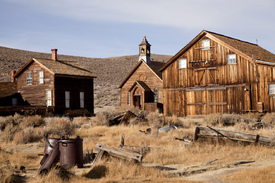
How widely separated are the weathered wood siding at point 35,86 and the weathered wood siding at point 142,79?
914cm

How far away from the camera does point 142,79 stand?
3728 centimetres

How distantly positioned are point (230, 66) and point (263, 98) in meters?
3.63

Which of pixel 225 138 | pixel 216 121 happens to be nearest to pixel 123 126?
pixel 216 121

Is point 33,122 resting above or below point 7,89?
below

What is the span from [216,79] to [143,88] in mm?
9647

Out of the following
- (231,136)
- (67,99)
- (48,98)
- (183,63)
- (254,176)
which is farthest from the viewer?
(67,99)

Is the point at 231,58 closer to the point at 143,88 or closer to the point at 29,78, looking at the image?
the point at 143,88

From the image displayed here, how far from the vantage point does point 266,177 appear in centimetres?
877

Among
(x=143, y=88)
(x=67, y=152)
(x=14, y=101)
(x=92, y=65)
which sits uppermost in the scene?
(x=92, y=65)

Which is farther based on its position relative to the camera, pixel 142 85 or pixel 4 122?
pixel 142 85

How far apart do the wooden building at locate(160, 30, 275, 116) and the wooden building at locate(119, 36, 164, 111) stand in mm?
5329

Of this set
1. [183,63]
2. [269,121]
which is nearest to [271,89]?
[269,121]

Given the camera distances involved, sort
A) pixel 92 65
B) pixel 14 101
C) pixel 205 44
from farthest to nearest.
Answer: pixel 92 65 → pixel 14 101 → pixel 205 44

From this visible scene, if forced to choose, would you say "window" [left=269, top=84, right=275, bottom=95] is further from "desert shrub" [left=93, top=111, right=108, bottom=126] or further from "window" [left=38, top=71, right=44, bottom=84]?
"window" [left=38, top=71, right=44, bottom=84]
